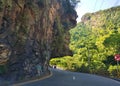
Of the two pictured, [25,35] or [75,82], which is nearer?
[25,35]

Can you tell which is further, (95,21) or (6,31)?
(95,21)

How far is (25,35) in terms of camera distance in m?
37.2

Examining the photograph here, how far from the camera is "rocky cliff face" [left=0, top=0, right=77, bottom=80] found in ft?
106

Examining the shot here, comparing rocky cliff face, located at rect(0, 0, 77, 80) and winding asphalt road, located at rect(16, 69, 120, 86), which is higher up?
rocky cliff face, located at rect(0, 0, 77, 80)

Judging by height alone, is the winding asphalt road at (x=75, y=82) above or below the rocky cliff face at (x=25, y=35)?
below

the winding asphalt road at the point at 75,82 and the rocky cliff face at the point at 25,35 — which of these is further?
the winding asphalt road at the point at 75,82

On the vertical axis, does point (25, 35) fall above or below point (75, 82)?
above

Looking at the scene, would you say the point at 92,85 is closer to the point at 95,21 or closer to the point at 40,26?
the point at 40,26

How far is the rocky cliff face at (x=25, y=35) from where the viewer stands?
32.3 metres

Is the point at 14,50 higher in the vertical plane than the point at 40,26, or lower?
lower

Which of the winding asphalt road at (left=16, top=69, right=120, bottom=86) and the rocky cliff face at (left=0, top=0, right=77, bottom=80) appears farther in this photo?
the winding asphalt road at (left=16, top=69, right=120, bottom=86)

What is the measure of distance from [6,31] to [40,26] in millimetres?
10981

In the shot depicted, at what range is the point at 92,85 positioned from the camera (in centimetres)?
3488

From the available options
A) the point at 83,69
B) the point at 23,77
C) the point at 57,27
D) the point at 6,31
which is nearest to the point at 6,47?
the point at 6,31
